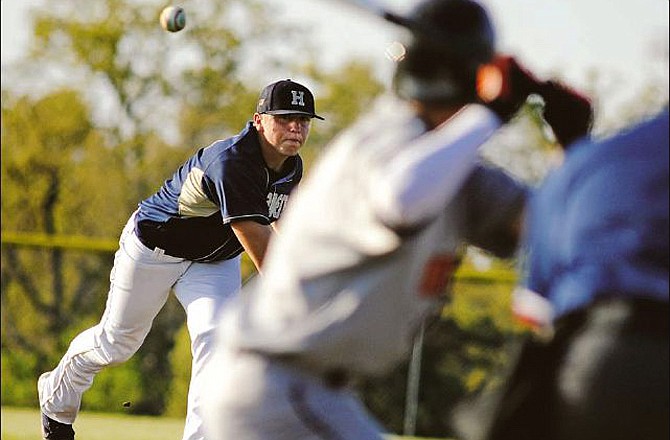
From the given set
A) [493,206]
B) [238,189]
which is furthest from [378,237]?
[238,189]

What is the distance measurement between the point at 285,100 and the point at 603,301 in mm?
4407

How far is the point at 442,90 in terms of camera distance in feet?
14.8

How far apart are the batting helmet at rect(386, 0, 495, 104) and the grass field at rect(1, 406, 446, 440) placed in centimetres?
830

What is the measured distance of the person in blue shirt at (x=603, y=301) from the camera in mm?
3994

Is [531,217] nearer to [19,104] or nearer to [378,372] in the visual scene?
[378,372]

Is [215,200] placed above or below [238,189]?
below

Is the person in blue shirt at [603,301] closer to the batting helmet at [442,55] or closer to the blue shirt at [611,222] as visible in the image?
the blue shirt at [611,222]

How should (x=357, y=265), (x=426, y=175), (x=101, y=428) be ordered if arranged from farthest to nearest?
1. (x=101, y=428)
2. (x=357, y=265)
3. (x=426, y=175)

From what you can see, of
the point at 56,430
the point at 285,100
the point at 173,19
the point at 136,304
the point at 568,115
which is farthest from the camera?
the point at 173,19

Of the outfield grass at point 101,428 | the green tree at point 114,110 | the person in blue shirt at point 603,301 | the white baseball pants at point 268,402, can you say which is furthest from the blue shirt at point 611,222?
the green tree at point 114,110

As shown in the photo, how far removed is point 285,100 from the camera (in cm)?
828

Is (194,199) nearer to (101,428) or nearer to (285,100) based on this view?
(285,100)

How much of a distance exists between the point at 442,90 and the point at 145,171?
3443 centimetres

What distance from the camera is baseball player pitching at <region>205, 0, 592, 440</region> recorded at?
168 inches
